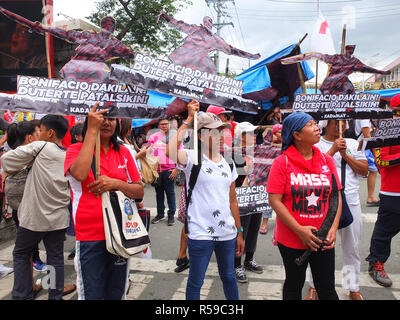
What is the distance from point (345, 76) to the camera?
335 cm

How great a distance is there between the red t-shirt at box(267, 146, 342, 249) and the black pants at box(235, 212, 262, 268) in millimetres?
1505

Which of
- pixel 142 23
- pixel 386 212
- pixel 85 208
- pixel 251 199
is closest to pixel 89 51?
pixel 85 208

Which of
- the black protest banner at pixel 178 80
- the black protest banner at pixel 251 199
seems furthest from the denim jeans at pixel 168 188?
the black protest banner at pixel 178 80

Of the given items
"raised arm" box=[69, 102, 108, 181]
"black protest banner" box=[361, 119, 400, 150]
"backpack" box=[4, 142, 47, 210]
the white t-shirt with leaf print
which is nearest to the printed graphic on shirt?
the white t-shirt with leaf print

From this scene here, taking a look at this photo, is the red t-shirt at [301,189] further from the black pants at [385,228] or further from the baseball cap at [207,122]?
the black pants at [385,228]

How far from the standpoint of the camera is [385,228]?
3.53m

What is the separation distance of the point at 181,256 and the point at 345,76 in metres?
2.90

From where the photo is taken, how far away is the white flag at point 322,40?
3695 millimetres

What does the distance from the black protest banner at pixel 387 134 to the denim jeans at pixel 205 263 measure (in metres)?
1.86

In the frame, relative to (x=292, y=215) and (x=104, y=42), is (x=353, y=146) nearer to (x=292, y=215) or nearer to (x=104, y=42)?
(x=292, y=215)

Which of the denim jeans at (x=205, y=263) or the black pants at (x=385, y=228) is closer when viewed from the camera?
the denim jeans at (x=205, y=263)

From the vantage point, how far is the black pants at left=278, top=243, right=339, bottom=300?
90.7 inches

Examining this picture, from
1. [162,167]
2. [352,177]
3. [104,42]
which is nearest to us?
[104,42]
